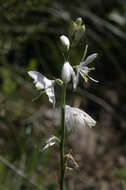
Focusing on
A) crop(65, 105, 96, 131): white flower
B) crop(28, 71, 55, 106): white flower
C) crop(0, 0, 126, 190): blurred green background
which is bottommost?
crop(0, 0, 126, 190): blurred green background

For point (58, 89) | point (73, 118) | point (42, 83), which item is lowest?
point (58, 89)

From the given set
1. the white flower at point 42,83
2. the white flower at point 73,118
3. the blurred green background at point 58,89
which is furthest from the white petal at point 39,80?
the blurred green background at point 58,89

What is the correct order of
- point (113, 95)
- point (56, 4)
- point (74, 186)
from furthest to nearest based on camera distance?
point (113, 95)
point (56, 4)
point (74, 186)

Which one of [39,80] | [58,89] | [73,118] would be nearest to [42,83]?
[39,80]

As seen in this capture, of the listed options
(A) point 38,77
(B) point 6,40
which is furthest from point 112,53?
(A) point 38,77

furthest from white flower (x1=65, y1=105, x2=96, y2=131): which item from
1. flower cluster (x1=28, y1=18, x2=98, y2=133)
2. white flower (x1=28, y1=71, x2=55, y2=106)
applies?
white flower (x1=28, y1=71, x2=55, y2=106)

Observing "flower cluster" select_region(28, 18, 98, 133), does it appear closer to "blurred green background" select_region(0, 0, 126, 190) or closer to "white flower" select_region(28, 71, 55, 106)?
"white flower" select_region(28, 71, 55, 106)

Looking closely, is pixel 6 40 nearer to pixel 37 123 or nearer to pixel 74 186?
pixel 37 123

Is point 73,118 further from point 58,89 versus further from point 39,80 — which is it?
point 58,89
